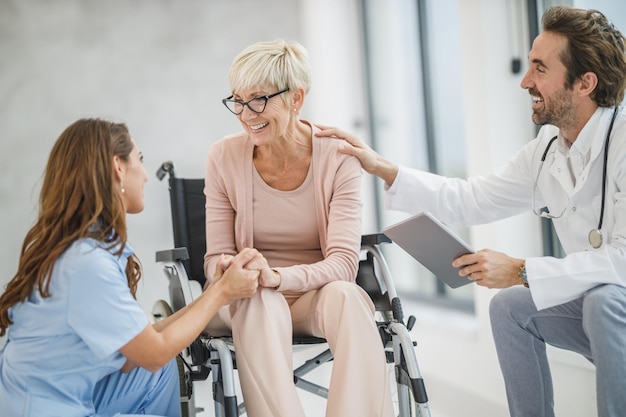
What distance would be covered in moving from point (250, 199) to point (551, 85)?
35.1 inches

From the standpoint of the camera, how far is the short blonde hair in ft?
6.11

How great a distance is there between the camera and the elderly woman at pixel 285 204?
164 cm

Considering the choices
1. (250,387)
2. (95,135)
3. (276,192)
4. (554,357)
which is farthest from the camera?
(554,357)

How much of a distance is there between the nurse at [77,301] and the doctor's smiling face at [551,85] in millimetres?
1071

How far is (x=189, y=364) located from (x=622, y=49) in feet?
4.67

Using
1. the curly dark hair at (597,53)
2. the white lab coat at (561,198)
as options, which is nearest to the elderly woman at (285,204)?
the white lab coat at (561,198)

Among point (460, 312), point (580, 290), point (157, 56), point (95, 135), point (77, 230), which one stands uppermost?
point (157, 56)

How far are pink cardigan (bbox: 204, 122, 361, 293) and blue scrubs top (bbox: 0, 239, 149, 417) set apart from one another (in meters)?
0.60

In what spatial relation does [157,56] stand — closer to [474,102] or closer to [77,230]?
[474,102]

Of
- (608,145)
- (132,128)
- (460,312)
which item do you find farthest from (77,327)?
(460,312)

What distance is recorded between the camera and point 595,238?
5.25 ft

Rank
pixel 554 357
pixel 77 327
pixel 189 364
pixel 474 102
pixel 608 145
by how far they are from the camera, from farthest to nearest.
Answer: pixel 474 102, pixel 554 357, pixel 189 364, pixel 608 145, pixel 77 327

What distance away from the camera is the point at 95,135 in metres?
1.36

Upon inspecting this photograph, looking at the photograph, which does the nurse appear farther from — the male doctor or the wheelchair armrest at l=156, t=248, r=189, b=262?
the male doctor
